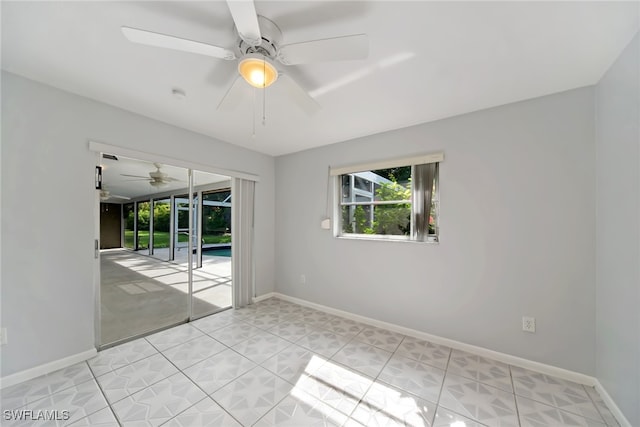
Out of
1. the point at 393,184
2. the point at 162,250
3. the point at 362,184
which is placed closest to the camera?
the point at 393,184

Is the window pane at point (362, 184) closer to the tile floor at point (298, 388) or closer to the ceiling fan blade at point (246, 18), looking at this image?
the tile floor at point (298, 388)

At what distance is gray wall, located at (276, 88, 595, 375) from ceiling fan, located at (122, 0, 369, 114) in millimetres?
1760

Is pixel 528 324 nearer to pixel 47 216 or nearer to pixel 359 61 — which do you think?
pixel 359 61

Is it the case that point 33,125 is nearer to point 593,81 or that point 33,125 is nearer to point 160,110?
point 160,110

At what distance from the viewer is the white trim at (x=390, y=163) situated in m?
2.50

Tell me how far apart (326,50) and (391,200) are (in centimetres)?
203

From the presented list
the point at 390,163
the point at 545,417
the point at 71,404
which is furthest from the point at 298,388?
the point at 390,163

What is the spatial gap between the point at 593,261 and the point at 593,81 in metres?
1.42

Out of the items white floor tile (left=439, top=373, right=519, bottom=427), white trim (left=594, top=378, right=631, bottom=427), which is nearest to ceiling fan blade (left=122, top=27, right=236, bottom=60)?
white floor tile (left=439, top=373, right=519, bottom=427)

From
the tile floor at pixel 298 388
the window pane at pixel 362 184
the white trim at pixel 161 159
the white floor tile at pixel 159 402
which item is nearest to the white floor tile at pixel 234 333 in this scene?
the tile floor at pixel 298 388

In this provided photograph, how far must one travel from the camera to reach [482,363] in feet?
6.98

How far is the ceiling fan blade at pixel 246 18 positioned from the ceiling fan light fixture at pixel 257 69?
0.10 metres

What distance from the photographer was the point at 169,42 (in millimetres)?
1182

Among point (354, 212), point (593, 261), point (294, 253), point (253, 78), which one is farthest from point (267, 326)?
point (593, 261)
